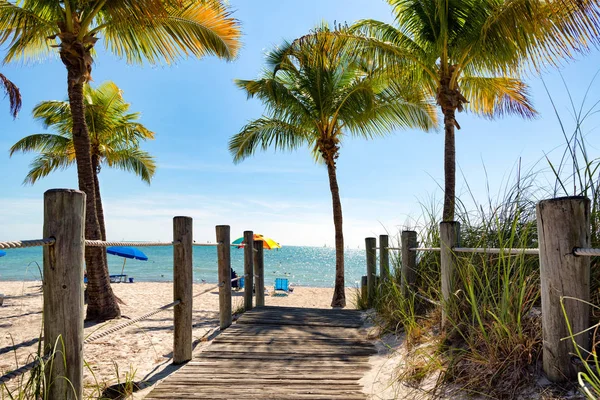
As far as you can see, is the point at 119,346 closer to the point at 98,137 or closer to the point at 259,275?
the point at 259,275

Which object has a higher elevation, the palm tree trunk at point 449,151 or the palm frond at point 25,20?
the palm frond at point 25,20

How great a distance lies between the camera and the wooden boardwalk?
110 inches

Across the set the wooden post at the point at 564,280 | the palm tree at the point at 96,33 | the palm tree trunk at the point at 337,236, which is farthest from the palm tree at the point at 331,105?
the wooden post at the point at 564,280

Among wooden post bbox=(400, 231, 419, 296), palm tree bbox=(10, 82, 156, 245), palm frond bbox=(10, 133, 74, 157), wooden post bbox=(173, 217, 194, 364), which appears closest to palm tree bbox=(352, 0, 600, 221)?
wooden post bbox=(400, 231, 419, 296)

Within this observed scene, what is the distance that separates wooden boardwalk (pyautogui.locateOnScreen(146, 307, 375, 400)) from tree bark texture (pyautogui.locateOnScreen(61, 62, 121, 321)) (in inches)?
123

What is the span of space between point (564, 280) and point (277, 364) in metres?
2.33

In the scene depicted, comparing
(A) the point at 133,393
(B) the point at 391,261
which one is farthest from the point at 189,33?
(A) the point at 133,393

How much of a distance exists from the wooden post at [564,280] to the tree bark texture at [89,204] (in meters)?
6.60

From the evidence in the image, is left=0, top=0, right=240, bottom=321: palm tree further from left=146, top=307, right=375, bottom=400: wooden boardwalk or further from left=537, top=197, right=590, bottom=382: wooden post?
left=537, top=197, right=590, bottom=382: wooden post

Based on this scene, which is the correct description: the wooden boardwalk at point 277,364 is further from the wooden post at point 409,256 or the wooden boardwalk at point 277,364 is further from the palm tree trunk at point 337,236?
the palm tree trunk at point 337,236

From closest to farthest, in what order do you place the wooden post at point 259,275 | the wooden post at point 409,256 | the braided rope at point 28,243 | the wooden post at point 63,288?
1. the braided rope at point 28,243
2. the wooden post at point 63,288
3. the wooden post at point 409,256
4. the wooden post at point 259,275

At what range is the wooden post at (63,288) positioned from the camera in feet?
5.95

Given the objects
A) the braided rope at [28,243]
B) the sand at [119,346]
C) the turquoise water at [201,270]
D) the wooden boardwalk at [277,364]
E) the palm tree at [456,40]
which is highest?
the palm tree at [456,40]

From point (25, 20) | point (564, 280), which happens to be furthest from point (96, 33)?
point (564, 280)
